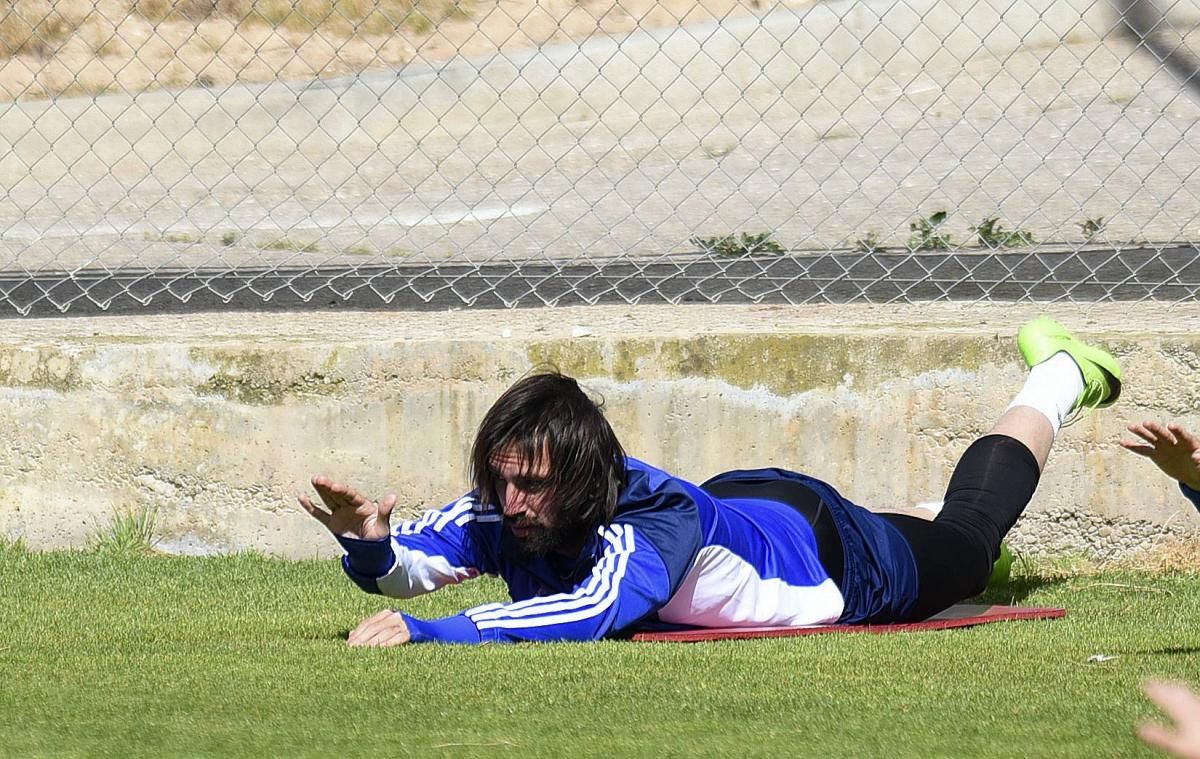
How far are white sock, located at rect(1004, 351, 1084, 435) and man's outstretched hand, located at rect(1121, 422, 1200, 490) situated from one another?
0.75 m

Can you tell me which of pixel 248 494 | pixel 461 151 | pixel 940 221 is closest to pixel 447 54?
pixel 461 151

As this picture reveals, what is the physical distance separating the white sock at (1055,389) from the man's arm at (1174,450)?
732 mm

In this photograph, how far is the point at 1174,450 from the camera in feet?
12.4

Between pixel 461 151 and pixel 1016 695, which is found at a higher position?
pixel 461 151

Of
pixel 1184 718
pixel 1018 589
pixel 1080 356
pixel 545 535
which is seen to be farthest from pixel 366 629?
pixel 1184 718

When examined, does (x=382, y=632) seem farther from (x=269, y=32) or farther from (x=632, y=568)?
(x=269, y=32)

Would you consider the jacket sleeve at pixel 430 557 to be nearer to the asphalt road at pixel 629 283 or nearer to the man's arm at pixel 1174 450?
the man's arm at pixel 1174 450

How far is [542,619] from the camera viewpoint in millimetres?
3787

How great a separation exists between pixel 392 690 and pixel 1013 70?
1069 centimetres

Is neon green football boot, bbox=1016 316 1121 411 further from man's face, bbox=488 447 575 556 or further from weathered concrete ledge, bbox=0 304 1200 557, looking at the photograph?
man's face, bbox=488 447 575 556

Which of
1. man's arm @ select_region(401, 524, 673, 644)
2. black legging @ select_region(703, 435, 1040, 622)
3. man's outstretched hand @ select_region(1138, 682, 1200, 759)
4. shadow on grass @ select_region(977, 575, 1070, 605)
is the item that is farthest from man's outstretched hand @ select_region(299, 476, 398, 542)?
man's outstretched hand @ select_region(1138, 682, 1200, 759)

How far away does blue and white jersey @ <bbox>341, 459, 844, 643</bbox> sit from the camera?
377cm

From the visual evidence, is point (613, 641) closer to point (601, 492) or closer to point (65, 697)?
point (601, 492)

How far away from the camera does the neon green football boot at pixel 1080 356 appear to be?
473cm
